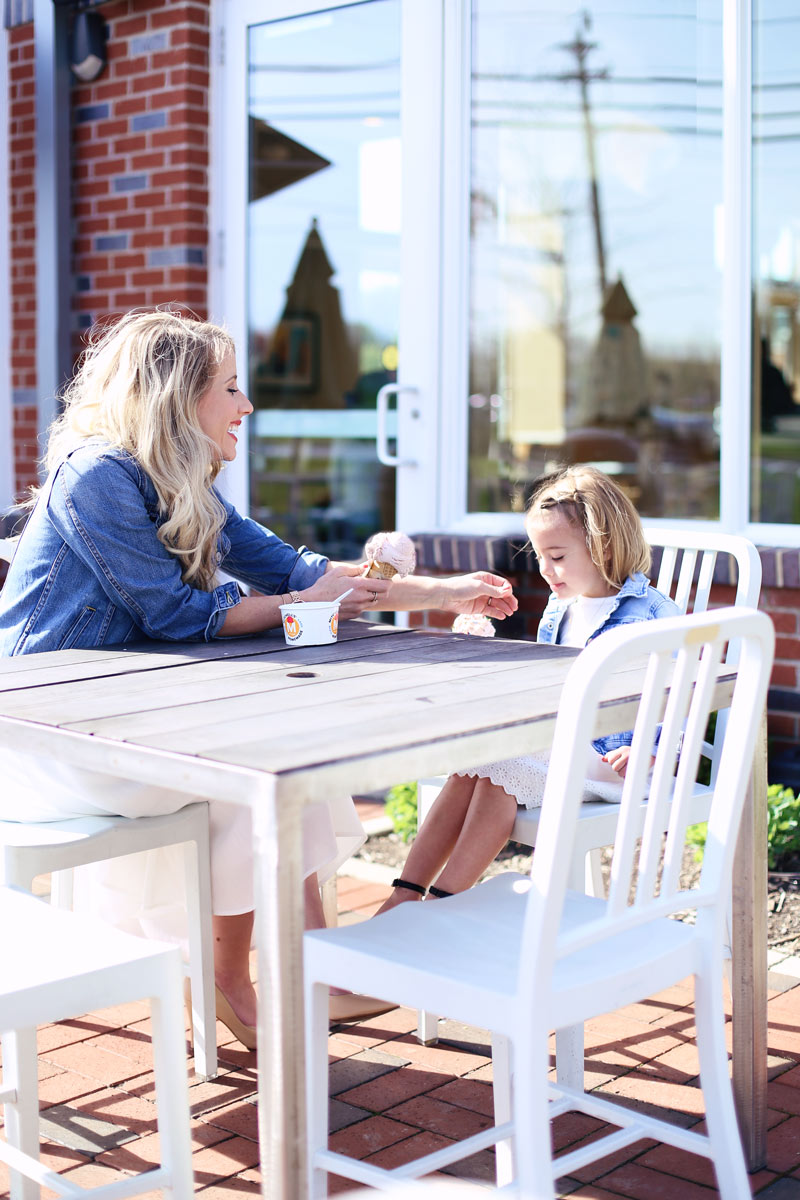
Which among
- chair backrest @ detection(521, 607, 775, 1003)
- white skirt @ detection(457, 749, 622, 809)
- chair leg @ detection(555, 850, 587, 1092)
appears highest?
chair backrest @ detection(521, 607, 775, 1003)

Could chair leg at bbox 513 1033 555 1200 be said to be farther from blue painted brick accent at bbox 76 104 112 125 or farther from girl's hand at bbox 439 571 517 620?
blue painted brick accent at bbox 76 104 112 125

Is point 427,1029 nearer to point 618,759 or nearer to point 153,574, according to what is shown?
point 618,759

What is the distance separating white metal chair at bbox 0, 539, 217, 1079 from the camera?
6.71 ft

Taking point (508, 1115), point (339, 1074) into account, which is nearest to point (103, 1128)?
point (339, 1074)

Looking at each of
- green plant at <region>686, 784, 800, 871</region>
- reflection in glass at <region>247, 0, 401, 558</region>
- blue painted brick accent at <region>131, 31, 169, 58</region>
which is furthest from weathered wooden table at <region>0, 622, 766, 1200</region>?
blue painted brick accent at <region>131, 31, 169, 58</region>

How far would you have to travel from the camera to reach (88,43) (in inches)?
180

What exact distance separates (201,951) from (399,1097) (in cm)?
41

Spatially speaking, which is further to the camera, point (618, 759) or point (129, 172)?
point (129, 172)

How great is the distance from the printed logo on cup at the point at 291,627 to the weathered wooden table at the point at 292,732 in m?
0.04

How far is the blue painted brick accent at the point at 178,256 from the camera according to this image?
448 cm

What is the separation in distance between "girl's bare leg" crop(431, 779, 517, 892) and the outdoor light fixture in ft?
11.1

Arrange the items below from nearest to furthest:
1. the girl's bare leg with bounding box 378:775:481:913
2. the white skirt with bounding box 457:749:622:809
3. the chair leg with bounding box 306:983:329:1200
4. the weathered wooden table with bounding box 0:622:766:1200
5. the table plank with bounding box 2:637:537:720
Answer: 1. the weathered wooden table with bounding box 0:622:766:1200
2. the chair leg with bounding box 306:983:329:1200
3. the table plank with bounding box 2:637:537:720
4. the white skirt with bounding box 457:749:622:809
5. the girl's bare leg with bounding box 378:775:481:913

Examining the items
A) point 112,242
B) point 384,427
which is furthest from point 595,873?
point 112,242

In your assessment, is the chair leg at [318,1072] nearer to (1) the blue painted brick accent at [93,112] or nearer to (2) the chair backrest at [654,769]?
(2) the chair backrest at [654,769]
